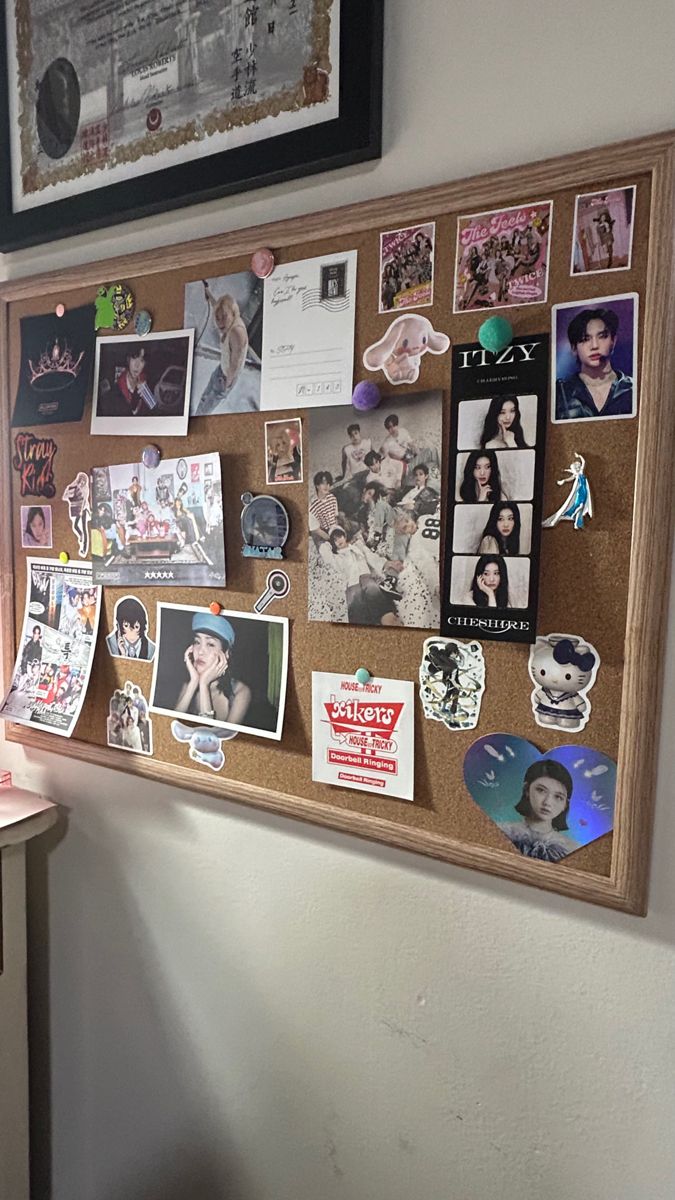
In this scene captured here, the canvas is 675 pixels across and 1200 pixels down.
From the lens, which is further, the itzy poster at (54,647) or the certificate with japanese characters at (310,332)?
the itzy poster at (54,647)

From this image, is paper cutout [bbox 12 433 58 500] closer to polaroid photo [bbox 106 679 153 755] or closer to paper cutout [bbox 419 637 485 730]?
polaroid photo [bbox 106 679 153 755]

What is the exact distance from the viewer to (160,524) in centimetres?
100

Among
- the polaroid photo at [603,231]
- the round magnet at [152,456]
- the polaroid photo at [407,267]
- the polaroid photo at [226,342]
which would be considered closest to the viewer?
the polaroid photo at [603,231]

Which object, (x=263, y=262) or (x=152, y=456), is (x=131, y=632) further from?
(x=263, y=262)

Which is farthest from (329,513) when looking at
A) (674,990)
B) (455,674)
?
(674,990)

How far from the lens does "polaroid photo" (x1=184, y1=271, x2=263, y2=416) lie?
2.92 feet

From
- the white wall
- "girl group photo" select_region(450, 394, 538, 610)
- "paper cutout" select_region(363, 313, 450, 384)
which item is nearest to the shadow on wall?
the white wall

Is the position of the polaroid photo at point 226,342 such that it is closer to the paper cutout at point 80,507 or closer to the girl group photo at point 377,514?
the girl group photo at point 377,514

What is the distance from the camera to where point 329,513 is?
85 cm

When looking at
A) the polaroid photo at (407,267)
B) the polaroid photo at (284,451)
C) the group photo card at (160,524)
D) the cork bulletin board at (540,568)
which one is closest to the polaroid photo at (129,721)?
the cork bulletin board at (540,568)

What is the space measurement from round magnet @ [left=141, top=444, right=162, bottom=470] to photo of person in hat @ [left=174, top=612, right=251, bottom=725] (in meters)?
0.20

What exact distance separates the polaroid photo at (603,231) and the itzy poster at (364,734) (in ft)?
1.41

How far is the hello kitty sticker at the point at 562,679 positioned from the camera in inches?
28.2

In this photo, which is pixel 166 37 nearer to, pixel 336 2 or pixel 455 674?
pixel 336 2
